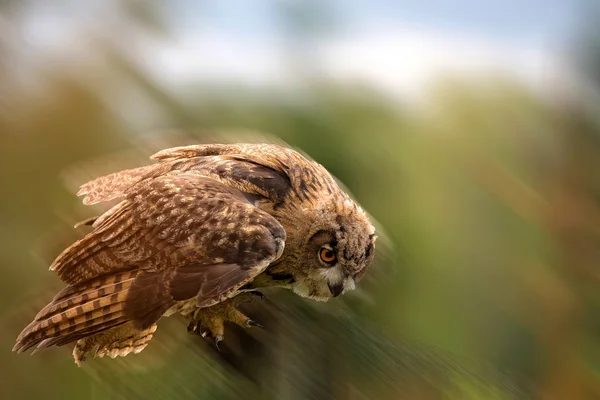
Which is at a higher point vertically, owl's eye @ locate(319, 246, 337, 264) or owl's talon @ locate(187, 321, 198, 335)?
owl's eye @ locate(319, 246, 337, 264)

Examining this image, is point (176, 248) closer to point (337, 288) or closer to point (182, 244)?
point (182, 244)

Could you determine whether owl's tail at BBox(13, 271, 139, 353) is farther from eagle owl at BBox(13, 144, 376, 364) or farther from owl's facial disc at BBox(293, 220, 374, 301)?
owl's facial disc at BBox(293, 220, 374, 301)

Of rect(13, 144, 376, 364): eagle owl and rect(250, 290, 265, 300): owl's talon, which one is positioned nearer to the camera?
rect(13, 144, 376, 364): eagle owl

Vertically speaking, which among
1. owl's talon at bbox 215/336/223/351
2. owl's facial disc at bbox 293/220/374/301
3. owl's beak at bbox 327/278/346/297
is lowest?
owl's talon at bbox 215/336/223/351

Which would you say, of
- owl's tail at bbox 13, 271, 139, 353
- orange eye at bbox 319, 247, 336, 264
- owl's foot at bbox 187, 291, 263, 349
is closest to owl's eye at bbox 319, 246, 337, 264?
orange eye at bbox 319, 247, 336, 264

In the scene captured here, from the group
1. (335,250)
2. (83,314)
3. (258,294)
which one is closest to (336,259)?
(335,250)

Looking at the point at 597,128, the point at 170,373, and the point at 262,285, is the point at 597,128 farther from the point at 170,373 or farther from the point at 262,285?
the point at 170,373

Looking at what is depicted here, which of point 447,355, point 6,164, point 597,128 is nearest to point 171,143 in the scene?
point 6,164
